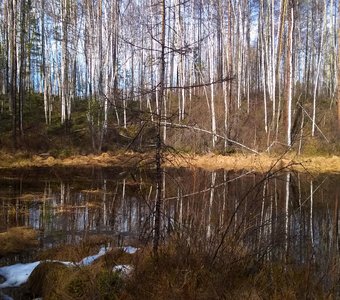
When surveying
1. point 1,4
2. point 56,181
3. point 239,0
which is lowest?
point 56,181

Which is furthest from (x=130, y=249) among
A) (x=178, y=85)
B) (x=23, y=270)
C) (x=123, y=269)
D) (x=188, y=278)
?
(x=178, y=85)

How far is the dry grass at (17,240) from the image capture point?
6400mm

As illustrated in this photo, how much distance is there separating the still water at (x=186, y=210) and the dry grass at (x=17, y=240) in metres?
0.20

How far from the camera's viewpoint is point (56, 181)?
14672mm

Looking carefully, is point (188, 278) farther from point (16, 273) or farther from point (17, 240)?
point (17, 240)

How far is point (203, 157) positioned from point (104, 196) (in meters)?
9.05

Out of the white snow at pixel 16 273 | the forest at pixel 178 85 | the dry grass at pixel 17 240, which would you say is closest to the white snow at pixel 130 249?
the white snow at pixel 16 273

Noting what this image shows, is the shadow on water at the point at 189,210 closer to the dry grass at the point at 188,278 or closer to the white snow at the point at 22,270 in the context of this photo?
the dry grass at the point at 188,278

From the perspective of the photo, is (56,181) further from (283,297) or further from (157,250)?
(283,297)

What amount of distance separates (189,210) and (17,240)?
11.5 feet

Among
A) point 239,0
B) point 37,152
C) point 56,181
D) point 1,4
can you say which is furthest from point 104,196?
point 1,4

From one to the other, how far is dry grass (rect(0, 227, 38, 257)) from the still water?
201mm

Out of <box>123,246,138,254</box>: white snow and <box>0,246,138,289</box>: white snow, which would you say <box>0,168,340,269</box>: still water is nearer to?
<box>123,246,138,254</box>: white snow

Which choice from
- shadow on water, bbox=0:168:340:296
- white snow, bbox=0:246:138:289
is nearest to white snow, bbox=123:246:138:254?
white snow, bbox=0:246:138:289
